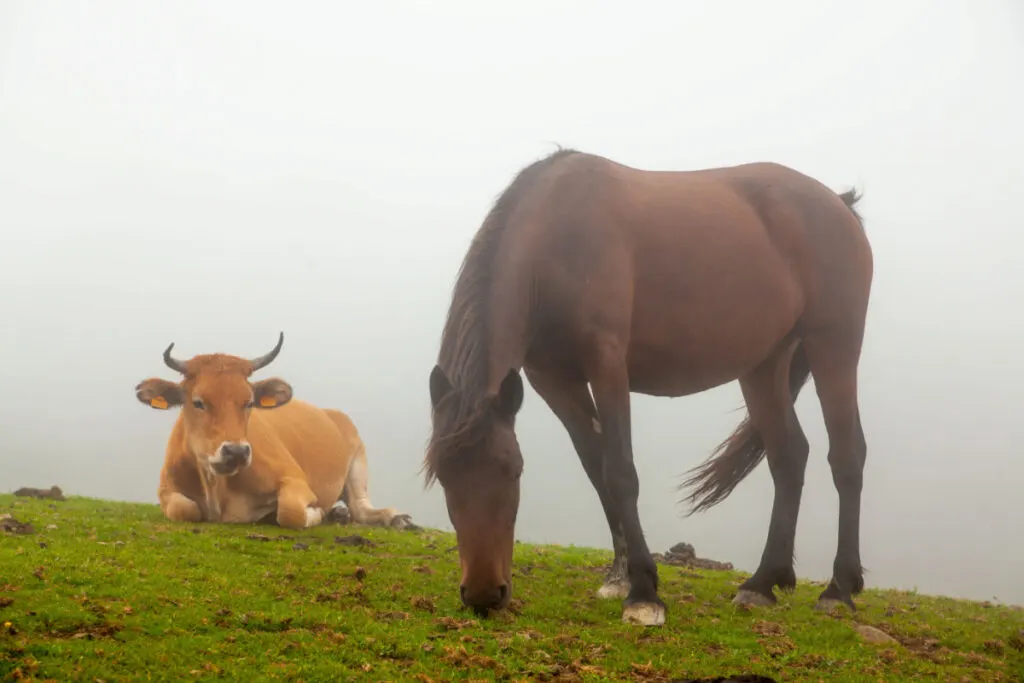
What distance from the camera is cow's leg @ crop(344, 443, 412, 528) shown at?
13.0 m

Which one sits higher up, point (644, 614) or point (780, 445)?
point (780, 445)

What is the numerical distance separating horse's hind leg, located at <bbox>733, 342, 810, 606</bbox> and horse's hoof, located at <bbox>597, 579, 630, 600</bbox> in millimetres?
1712

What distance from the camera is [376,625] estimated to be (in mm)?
5629

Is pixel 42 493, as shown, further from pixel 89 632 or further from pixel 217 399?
pixel 89 632

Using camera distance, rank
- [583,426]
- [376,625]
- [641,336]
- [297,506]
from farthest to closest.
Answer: [297,506]
[583,426]
[641,336]
[376,625]

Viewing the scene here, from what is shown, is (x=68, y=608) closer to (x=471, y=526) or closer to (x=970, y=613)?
(x=471, y=526)

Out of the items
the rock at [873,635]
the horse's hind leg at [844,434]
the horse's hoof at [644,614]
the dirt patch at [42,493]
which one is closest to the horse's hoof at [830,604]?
the horse's hind leg at [844,434]

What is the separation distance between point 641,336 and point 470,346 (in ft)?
5.77

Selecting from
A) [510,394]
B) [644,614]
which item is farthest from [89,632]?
[644,614]

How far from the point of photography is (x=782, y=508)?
8688 millimetres

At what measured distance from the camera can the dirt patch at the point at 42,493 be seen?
12.8m

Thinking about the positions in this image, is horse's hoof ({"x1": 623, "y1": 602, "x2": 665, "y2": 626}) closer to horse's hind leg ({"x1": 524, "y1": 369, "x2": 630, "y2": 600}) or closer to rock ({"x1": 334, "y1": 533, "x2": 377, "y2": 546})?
horse's hind leg ({"x1": 524, "y1": 369, "x2": 630, "y2": 600})

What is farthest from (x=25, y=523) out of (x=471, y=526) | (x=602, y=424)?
(x=602, y=424)

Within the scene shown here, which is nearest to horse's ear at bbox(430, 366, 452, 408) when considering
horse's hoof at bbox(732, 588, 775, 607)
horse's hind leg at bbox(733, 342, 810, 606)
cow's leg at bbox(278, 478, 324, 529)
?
horse's hoof at bbox(732, 588, 775, 607)
